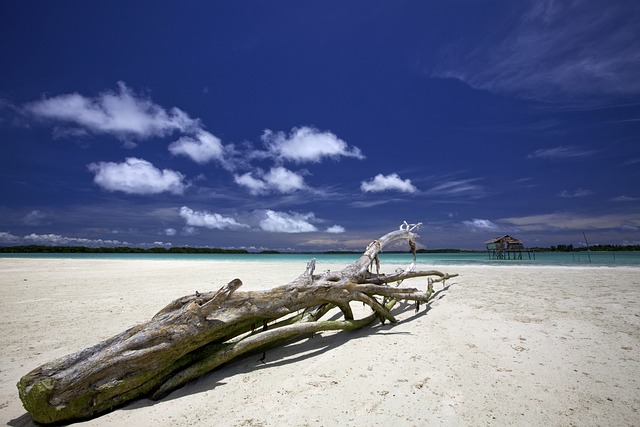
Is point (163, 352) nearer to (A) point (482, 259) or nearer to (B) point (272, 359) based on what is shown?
(B) point (272, 359)

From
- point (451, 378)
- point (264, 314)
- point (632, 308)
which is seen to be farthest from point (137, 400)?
point (632, 308)

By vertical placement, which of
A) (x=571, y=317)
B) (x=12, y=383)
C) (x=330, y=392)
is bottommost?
(x=12, y=383)

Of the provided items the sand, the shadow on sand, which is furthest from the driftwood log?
the sand

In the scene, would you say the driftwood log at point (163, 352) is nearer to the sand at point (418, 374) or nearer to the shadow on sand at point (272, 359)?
the shadow on sand at point (272, 359)

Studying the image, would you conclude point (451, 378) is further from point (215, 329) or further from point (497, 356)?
point (215, 329)

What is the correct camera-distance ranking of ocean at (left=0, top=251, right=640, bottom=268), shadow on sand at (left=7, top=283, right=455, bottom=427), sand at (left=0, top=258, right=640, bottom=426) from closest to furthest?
sand at (left=0, top=258, right=640, bottom=426) < shadow on sand at (left=7, top=283, right=455, bottom=427) < ocean at (left=0, top=251, right=640, bottom=268)

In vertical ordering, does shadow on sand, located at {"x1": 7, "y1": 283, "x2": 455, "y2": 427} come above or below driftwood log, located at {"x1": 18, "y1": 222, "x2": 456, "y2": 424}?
below

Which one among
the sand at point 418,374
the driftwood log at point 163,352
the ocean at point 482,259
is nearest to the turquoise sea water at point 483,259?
the ocean at point 482,259

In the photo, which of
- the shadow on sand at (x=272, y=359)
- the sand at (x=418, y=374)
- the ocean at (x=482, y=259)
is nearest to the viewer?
the sand at (x=418, y=374)

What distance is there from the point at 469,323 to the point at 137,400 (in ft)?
19.3

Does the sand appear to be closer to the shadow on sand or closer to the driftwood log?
the shadow on sand

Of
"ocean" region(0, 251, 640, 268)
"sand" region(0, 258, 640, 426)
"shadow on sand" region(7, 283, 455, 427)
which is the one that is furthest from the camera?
"ocean" region(0, 251, 640, 268)

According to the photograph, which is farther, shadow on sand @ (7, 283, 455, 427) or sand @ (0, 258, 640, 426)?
shadow on sand @ (7, 283, 455, 427)

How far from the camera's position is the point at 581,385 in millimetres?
3400
